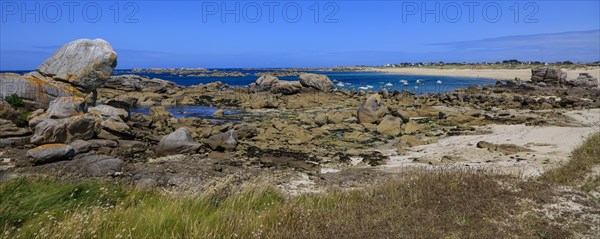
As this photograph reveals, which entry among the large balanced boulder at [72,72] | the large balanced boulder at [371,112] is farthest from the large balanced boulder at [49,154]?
the large balanced boulder at [371,112]

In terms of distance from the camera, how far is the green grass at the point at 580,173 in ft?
27.5

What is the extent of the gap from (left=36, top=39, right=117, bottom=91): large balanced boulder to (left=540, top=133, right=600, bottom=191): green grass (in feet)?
58.5

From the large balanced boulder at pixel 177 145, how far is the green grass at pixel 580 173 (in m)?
10.7

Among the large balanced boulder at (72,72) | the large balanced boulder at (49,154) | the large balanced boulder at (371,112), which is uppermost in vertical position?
the large balanced boulder at (72,72)

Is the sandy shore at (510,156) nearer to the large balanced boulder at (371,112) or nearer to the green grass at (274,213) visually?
the green grass at (274,213)

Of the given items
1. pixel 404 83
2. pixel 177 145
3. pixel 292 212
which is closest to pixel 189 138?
pixel 177 145

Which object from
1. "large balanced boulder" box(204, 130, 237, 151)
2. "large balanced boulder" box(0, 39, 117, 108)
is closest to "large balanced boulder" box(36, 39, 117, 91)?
"large balanced boulder" box(0, 39, 117, 108)

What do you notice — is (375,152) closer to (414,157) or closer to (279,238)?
(414,157)

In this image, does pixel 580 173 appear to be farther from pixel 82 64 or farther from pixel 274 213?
pixel 82 64

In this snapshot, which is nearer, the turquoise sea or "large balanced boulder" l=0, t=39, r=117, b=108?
"large balanced boulder" l=0, t=39, r=117, b=108

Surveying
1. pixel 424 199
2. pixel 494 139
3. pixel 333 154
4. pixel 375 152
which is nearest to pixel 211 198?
pixel 424 199

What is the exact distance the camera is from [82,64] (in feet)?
61.5

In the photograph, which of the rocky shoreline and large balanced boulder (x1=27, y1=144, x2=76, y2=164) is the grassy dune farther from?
large balanced boulder (x1=27, y1=144, x2=76, y2=164)

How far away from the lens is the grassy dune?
17.2 feet
